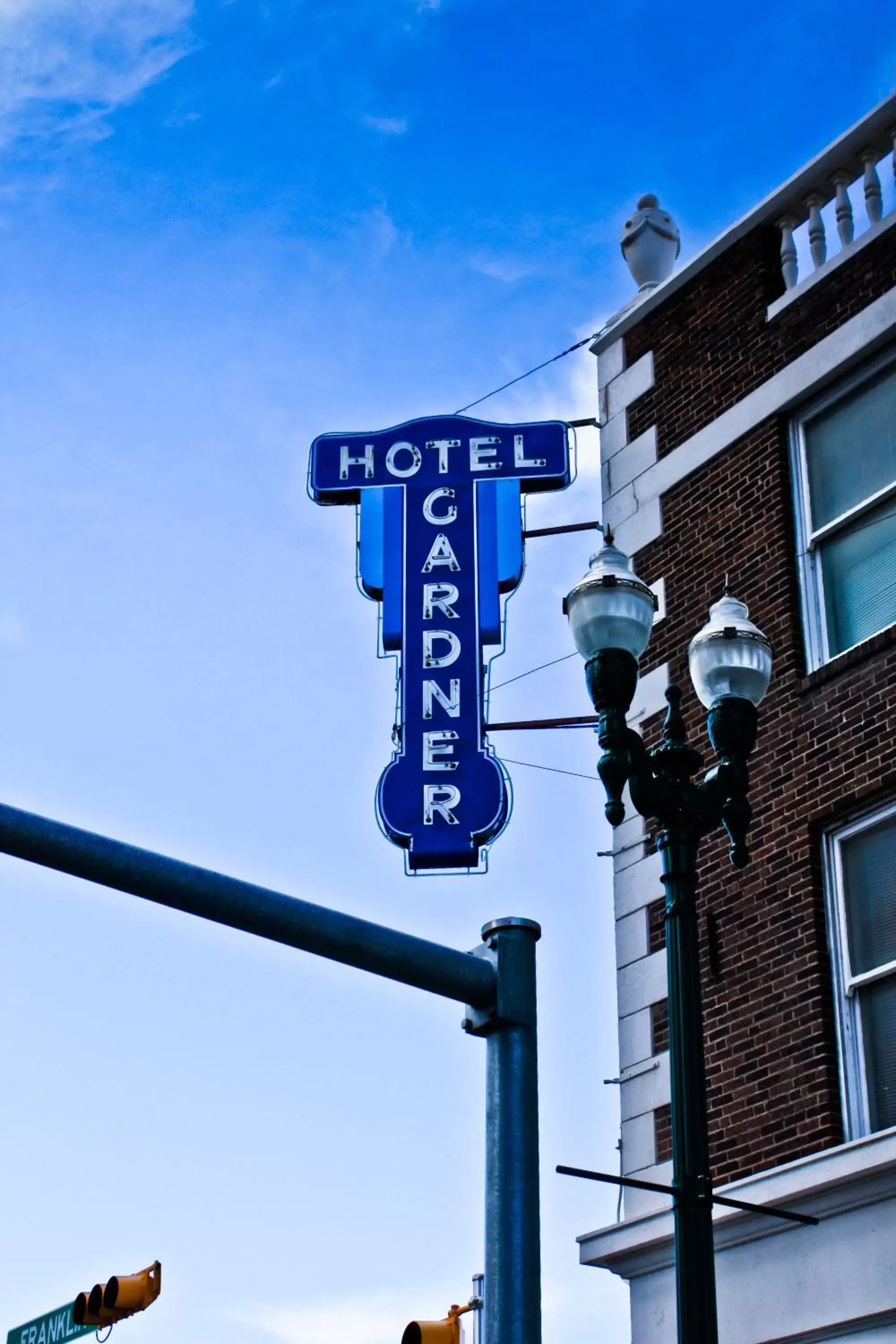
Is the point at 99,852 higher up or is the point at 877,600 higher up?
the point at 877,600

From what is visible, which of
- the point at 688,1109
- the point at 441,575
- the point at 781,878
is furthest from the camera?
the point at 441,575

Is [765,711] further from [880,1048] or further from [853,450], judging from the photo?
[880,1048]

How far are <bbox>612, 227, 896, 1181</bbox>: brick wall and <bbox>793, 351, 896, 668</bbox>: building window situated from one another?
15 cm

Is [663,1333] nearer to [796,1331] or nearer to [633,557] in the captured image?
[796,1331]

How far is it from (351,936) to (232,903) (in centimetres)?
50

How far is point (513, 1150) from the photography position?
664 cm

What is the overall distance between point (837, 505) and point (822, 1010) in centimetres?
401

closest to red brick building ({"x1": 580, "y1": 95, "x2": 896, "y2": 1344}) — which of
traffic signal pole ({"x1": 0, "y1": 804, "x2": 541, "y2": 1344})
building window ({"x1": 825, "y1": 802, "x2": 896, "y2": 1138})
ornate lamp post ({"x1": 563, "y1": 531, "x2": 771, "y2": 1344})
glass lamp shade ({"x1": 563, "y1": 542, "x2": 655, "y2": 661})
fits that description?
building window ({"x1": 825, "y1": 802, "x2": 896, "y2": 1138})

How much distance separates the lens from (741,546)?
14000mm

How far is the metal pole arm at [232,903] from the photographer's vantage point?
7.13m

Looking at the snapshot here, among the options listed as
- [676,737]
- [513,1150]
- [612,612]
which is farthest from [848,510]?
[513,1150]

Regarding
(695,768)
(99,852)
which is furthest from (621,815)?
(99,852)

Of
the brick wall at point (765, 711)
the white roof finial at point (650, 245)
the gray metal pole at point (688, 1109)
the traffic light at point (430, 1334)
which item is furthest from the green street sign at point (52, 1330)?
the white roof finial at point (650, 245)

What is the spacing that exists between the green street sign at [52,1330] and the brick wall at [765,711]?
4734mm
